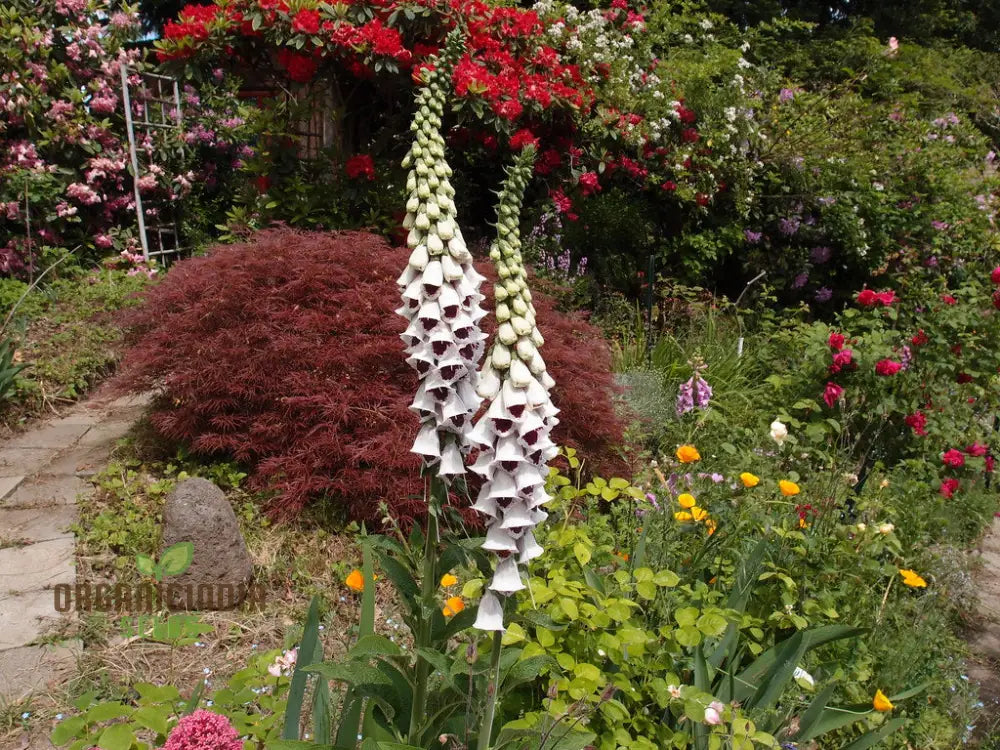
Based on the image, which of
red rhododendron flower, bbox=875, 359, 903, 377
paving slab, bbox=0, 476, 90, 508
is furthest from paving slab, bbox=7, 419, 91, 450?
red rhododendron flower, bbox=875, 359, 903, 377

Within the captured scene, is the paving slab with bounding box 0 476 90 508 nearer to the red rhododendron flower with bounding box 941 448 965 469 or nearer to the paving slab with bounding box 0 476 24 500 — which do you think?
the paving slab with bounding box 0 476 24 500

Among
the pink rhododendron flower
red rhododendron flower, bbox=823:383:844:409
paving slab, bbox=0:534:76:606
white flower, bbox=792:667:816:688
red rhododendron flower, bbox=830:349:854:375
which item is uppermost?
the pink rhododendron flower

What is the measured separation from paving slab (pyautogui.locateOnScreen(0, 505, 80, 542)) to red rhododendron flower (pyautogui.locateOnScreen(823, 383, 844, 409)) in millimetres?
3703

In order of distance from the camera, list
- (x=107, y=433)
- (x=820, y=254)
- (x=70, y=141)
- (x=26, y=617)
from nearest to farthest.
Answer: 1. (x=26, y=617)
2. (x=107, y=433)
3. (x=70, y=141)
4. (x=820, y=254)

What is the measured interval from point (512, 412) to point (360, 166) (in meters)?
4.08

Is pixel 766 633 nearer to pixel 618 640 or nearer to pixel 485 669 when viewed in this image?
pixel 618 640

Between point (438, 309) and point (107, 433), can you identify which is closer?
point (438, 309)

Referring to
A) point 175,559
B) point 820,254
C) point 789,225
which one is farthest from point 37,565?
point 820,254

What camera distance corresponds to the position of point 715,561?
250 cm

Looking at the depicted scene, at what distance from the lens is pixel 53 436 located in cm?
449

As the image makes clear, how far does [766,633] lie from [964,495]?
2.25m

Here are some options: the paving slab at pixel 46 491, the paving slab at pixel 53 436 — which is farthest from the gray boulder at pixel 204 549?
the paving slab at pixel 53 436

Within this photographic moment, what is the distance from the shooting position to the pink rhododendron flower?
4.26 ft

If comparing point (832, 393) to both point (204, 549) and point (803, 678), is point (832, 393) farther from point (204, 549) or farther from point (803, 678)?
point (204, 549)
